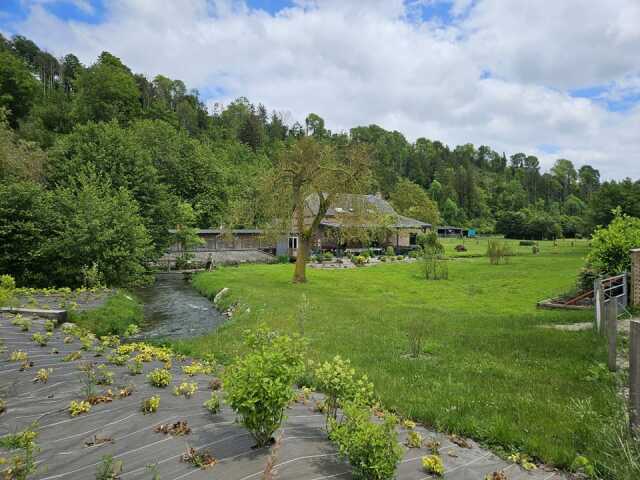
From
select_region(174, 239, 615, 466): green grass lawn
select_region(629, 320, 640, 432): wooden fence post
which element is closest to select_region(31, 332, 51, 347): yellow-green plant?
select_region(174, 239, 615, 466): green grass lawn

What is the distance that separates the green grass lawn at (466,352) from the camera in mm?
5250

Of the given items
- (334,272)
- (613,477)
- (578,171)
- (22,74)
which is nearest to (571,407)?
Answer: (613,477)

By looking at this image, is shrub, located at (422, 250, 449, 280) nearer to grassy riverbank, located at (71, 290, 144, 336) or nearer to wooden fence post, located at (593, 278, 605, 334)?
wooden fence post, located at (593, 278, 605, 334)

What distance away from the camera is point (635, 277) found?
42.3ft

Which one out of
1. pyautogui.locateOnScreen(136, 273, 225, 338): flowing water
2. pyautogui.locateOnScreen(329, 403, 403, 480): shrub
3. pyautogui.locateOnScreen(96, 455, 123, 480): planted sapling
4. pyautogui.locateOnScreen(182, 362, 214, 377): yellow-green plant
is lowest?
pyautogui.locateOnScreen(136, 273, 225, 338): flowing water

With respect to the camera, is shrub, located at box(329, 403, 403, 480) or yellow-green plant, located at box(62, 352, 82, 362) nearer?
shrub, located at box(329, 403, 403, 480)

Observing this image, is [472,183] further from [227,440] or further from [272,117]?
[227,440]

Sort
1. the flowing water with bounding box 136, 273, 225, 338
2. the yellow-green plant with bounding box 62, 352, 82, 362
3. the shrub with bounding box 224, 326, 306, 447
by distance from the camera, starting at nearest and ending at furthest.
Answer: the shrub with bounding box 224, 326, 306, 447
the yellow-green plant with bounding box 62, 352, 82, 362
the flowing water with bounding box 136, 273, 225, 338

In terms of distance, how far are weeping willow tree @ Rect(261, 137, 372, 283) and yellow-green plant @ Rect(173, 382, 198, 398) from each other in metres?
16.5

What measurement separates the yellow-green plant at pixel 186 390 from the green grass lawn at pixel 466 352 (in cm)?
298

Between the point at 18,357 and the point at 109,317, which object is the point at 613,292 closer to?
the point at 18,357

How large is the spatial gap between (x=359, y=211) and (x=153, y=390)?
17.1 metres

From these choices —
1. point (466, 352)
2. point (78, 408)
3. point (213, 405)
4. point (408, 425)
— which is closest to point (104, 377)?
point (78, 408)

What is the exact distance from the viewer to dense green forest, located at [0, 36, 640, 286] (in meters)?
18.6
